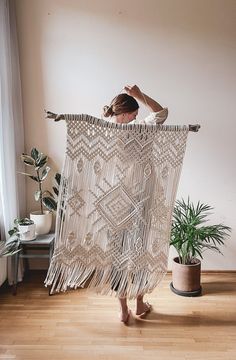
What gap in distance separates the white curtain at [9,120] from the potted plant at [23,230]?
90 millimetres

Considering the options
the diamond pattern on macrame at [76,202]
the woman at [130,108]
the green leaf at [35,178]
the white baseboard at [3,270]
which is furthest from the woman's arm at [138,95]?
the white baseboard at [3,270]

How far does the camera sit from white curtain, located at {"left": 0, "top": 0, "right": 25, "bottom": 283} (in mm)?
2219

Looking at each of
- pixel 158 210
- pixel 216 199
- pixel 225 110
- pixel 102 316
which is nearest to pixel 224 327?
pixel 102 316

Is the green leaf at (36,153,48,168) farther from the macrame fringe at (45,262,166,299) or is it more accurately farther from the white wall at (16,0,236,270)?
the macrame fringe at (45,262,166,299)

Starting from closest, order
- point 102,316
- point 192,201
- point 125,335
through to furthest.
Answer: point 125,335 < point 102,316 < point 192,201

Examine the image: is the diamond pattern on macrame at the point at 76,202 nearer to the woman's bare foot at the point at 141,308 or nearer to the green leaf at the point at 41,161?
the woman's bare foot at the point at 141,308

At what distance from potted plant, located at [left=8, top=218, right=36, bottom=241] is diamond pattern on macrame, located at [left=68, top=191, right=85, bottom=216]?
0.88 meters

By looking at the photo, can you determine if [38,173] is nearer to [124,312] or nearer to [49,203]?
[49,203]

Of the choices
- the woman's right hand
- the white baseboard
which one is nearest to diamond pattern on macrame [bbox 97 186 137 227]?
the woman's right hand

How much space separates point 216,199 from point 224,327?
40.6 inches

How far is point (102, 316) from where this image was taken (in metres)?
2.03

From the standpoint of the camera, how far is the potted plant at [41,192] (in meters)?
2.38

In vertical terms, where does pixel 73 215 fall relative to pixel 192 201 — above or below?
above

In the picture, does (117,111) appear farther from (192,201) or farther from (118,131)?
(192,201)
